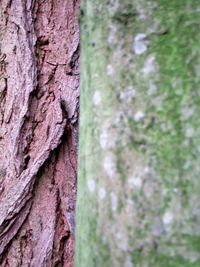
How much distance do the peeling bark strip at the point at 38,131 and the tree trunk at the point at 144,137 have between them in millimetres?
704

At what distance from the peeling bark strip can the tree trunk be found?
70cm

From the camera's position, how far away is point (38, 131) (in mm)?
1254

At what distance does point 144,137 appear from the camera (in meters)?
0.48

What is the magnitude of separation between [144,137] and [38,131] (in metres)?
0.80

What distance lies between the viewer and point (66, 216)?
1226mm

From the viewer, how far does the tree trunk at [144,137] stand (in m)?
0.45

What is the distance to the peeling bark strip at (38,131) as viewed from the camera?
123 centimetres

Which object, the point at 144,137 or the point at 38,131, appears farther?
the point at 38,131

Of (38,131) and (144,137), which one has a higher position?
(144,137)

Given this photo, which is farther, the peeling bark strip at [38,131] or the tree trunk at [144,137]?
the peeling bark strip at [38,131]

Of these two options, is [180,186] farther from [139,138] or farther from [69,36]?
[69,36]

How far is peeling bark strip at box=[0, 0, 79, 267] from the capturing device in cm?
123

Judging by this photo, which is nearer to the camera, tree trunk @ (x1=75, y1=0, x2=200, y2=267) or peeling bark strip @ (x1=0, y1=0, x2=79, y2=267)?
→ tree trunk @ (x1=75, y1=0, x2=200, y2=267)

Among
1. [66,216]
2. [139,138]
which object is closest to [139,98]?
[139,138]
